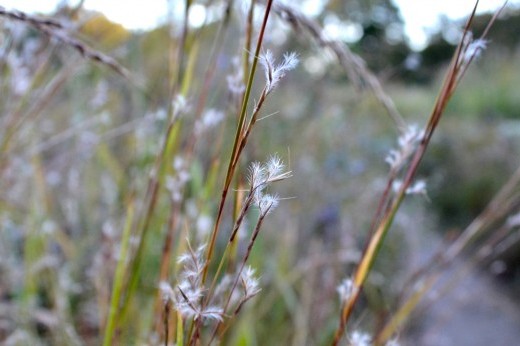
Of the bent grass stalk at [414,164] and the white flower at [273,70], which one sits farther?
the bent grass stalk at [414,164]

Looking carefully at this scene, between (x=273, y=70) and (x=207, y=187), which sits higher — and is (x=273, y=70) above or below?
above

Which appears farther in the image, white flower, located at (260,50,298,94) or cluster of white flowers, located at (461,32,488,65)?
cluster of white flowers, located at (461,32,488,65)

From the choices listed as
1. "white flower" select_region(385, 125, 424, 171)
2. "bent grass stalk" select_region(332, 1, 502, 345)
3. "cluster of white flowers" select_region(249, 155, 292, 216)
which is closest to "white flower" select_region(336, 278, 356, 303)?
"bent grass stalk" select_region(332, 1, 502, 345)

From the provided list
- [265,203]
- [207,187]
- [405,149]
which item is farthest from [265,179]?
[207,187]

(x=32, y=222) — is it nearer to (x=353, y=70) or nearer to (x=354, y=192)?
(x=353, y=70)

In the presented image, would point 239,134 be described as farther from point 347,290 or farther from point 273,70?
point 347,290

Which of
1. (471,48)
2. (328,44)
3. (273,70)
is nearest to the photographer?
(273,70)

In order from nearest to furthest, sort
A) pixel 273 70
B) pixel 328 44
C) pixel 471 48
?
pixel 273 70 → pixel 471 48 → pixel 328 44

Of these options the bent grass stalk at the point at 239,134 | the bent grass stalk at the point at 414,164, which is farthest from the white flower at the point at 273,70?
the bent grass stalk at the point at 414,164

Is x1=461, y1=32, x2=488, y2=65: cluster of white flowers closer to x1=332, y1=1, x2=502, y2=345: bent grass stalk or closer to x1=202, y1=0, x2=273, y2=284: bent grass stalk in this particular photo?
x1=332, y1=1, x2=502, y2=345: bent grass stalk

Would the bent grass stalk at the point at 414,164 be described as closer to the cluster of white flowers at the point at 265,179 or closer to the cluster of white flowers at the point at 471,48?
the cluster of white flowers at the point at 471,48
